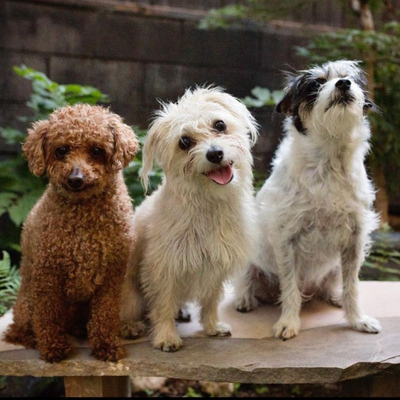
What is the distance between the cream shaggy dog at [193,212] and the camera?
2.38 metres

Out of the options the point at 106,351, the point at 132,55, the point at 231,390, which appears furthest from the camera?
the point at 132,55

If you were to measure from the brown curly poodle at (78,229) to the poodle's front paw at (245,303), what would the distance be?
894 mm

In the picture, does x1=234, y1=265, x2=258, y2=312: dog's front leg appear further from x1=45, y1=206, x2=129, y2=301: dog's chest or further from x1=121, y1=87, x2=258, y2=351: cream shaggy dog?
x1=45, y1=206, x2=129, y2=301: dog's chest

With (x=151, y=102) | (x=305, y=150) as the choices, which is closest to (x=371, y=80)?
(x=151, y=102)

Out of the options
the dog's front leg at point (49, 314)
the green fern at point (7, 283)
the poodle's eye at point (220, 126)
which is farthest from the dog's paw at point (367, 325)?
the green fern at point (7, 283)

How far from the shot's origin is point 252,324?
2.94 m

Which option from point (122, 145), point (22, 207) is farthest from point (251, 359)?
point (22, 207)

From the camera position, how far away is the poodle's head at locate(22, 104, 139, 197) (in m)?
2.17

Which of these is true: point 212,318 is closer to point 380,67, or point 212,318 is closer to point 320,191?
point 320,191

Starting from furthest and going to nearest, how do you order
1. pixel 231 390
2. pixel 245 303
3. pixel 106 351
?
1. pixel 231 390
2. pixel 245 303
3. pixel 106 351

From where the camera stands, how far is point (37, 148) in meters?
2.20

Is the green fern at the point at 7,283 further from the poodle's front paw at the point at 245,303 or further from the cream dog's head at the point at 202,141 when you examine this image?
the poodle's front paw at the point at 245,303

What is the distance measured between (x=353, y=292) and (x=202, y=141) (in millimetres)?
1226

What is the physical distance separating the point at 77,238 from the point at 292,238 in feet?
3.74
